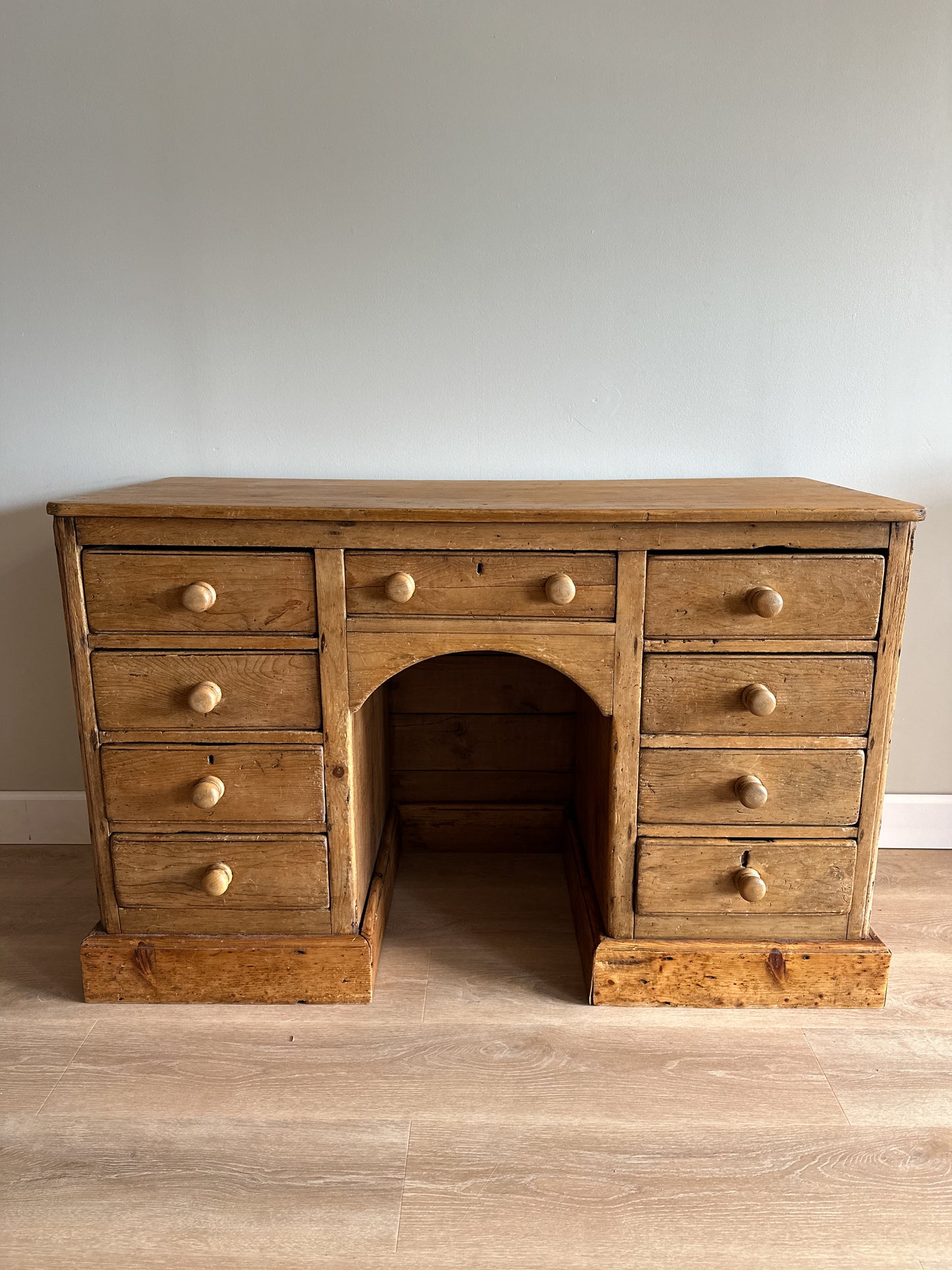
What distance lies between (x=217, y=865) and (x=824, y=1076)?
109 cm

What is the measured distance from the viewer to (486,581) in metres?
1.44

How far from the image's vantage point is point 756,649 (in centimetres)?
146

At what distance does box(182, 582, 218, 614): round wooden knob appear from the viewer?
4.61 ft

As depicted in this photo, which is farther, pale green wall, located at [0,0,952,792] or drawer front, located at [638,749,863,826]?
pale green wall, located at [0,0,952,792]

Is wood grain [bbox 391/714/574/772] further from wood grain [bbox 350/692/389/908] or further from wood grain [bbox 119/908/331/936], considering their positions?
wood grain [bbox 119/908/331/936]

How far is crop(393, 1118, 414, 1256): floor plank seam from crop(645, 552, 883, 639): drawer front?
86cm

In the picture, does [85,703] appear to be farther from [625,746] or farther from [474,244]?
[474,244]

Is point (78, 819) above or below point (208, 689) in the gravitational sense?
below

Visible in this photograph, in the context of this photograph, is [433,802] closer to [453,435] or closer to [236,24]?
[453,435]

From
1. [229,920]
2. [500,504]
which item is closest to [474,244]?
[500,504]

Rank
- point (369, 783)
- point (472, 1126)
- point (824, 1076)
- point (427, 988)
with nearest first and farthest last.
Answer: point (472, 1126), point (824, 1076), point (427, 988), point (369, 783)

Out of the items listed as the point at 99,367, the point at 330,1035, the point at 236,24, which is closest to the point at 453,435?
the point at 99,367

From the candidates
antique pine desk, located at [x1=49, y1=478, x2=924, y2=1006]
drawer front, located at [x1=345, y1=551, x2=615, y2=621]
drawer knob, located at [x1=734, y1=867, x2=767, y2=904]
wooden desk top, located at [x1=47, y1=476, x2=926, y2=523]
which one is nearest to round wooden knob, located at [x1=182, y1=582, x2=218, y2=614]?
antique pine desk, located at [x1=49, y1=478, x2=924, y2=1006]

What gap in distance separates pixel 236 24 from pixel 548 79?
2.15 ft
